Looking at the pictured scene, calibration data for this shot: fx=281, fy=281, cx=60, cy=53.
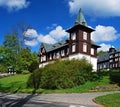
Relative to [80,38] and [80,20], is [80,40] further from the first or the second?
[80,20]

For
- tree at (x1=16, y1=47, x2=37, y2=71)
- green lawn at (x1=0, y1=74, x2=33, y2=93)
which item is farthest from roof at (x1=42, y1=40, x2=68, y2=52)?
green lawn at (x1=0, y1=74, x2=33, y2=93)

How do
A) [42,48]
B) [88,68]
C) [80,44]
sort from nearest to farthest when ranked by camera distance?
1. [88,68]
2. [80,44]
3. [42,48]

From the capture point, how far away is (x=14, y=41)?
80.1m

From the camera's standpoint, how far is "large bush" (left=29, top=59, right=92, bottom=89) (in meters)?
32.2

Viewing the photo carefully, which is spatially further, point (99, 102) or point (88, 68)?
point (88, 68)

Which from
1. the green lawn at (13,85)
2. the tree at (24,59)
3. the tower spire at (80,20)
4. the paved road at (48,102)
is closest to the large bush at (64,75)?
the green lawn at (13,85)

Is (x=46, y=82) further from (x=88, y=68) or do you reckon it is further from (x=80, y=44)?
(x=80, y=44)

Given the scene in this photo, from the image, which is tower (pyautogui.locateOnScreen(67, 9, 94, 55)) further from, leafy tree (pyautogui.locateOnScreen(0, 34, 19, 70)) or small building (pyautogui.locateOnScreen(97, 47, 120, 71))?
small building (pyautogui.locateOnScreen(97, 47, 120, 71))

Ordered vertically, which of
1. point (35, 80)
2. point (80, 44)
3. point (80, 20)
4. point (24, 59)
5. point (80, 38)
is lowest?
point (35, 80)

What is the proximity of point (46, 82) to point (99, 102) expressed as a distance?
1408cm

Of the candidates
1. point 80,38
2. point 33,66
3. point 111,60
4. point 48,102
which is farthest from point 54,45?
point 48,102

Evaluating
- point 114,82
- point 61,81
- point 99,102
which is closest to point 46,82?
point 61,81

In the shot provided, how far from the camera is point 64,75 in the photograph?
32375mm

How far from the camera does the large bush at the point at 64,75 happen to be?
32250 millimetres
